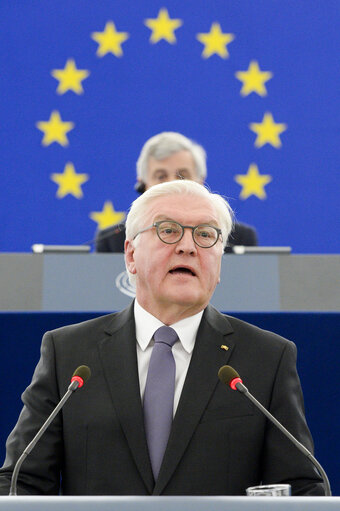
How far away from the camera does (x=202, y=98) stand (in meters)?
4.96

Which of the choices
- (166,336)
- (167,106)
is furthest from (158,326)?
(167,106)

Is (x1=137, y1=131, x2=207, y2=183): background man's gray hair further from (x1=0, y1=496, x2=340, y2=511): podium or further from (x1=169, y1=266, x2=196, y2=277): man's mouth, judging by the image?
(x1=0, y1=496, x2=340, y2=511): podium

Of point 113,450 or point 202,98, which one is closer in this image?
point 113,450

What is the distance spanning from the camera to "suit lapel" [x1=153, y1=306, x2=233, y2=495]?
75.9 inches

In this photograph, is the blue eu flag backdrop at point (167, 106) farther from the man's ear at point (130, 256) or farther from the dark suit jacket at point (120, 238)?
the man's ear at point (130, 256)

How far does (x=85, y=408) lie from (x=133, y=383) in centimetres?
11

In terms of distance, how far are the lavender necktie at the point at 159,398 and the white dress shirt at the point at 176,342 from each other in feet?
0.10

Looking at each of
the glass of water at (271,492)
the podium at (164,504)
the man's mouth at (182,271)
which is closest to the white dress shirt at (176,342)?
the man's mouth at (182,271)

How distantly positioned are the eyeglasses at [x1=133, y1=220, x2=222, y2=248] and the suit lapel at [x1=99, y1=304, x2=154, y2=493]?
7.8 inches

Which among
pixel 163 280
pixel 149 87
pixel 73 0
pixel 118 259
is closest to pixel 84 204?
pixel 149 87

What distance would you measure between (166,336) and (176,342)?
0.03m

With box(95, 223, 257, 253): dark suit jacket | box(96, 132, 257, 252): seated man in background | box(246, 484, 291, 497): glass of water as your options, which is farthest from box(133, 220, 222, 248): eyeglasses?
box(95, 223, 257, 253): dark suit jacket

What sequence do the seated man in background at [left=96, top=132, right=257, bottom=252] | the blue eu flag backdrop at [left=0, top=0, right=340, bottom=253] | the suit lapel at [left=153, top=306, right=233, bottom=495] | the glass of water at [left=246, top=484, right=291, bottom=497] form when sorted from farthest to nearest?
the blue eu flag backdrop at [left=0, top=0, right=340, bottom=253], the seated man in background at [left=96, top=132, right=257, bottom=252], the suit lapel at [left=153, top=306, right=233, bottom=495], the glass of water at [left=246, top=484, right=291, bottom=497]

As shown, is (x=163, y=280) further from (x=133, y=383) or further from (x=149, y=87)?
(x=149, y=87)
